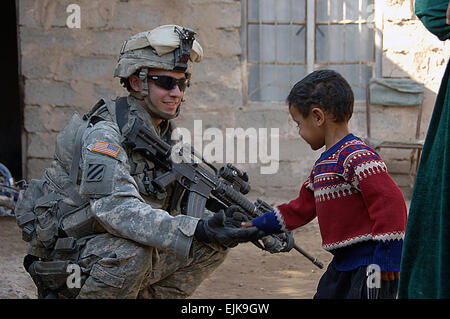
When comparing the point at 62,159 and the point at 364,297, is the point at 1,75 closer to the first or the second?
the point at 62,159

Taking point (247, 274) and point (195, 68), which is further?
point (195, 68)

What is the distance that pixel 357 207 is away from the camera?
2.52 m

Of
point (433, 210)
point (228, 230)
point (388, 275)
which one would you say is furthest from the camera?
point (228, 230)

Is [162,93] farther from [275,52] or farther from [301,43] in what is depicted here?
[301,43]

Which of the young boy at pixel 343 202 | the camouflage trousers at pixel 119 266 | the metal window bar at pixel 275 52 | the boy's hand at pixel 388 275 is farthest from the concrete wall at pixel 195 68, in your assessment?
the boy's hand at pixel 388 275

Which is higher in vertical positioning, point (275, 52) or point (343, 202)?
point (275, 52)

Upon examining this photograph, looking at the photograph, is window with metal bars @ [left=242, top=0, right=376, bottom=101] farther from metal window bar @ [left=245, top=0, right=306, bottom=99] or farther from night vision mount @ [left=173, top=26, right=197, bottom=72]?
night vision mount @ [left=173, top=26, right=197, bottom=72]

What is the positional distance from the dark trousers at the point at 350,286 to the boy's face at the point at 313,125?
0.55m

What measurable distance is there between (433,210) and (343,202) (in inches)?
28.1

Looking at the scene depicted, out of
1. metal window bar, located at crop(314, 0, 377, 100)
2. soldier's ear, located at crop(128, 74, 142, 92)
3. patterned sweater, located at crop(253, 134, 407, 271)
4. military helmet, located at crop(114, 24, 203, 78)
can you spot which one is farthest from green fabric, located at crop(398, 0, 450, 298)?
metal window bar, located at crop(314, 0, 377, 100)

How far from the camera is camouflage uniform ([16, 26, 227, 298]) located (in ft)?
9.60

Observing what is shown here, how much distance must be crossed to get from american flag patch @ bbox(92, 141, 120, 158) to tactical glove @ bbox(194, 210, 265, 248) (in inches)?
21.8

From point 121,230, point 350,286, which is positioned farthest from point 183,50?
point 350,286
